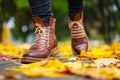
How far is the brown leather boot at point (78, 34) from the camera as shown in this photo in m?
3.31

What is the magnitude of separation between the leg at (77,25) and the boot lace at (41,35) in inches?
19.9

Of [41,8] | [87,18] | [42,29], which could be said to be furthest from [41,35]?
[87,18]

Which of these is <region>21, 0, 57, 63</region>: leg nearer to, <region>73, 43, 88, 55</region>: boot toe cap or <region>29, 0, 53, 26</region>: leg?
<region>29, 0, 53, 26</region>: leg

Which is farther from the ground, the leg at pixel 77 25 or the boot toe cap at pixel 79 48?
the leg at pixel 77 25

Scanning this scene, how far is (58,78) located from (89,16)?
21.9ft

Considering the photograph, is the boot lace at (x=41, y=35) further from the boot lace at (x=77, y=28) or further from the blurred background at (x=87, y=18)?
the blurred background at (x=87, y=18)

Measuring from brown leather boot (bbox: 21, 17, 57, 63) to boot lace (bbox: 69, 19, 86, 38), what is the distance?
428 mm

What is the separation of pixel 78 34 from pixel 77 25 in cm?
8

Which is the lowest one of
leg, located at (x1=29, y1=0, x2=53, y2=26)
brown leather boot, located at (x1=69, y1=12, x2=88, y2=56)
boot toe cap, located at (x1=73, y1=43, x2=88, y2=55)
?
boot toe cap, located at (x1=73, y1=43, x2=88, y2=55)

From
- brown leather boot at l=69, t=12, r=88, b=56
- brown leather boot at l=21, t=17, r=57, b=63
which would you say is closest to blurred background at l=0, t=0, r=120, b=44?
brown leather boot at l=69, t=12, r=88, b=56

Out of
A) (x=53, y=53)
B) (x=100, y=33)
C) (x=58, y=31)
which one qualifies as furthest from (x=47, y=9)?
(x=100, y=33)

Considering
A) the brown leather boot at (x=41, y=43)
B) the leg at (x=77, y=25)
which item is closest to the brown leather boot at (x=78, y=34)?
the leg at (x=77, y=25)

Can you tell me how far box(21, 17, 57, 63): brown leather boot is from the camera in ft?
8.94

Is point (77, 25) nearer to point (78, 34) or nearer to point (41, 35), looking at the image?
point (78, 34)
